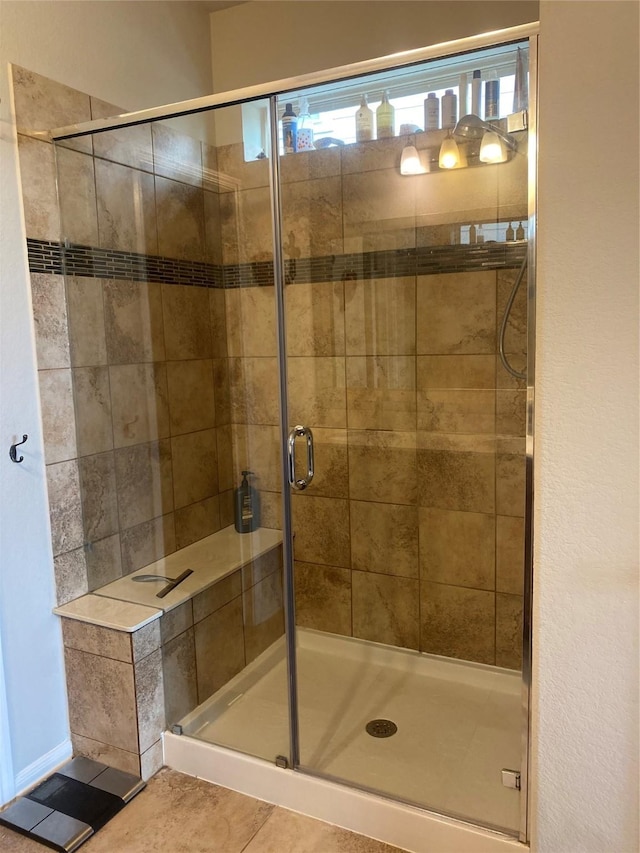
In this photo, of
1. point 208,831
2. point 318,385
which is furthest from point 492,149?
point 208,831

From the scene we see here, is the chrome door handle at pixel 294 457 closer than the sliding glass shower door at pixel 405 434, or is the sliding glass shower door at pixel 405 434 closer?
the chrome door handle at pixel 294 457

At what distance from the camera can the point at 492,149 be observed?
7.25 ft

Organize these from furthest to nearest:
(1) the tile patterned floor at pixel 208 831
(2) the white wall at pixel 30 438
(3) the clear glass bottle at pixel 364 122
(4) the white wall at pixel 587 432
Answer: (3) the clear glass bottle at pixel 364 122, (2) the white wall at pixel 30 438, (1) the tile patterned floor at pixel 208 831, (4) the white wall at pixel 587 432

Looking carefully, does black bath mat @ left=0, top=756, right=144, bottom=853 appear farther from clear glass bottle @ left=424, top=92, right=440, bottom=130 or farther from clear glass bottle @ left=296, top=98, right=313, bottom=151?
clear glass bottle @ left=424, top=92, right=440, bottom=130

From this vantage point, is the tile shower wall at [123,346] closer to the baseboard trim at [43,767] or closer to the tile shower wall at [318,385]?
the tile shower wall at [318,385]

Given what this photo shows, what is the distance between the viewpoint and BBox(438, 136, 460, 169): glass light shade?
2.31m

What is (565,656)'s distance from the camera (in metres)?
1.26

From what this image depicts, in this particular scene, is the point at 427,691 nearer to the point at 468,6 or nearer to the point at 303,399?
the point at 303,399

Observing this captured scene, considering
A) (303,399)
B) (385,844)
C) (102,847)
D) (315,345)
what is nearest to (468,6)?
(315,345)

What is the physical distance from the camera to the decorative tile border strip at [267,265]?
217 centimetres

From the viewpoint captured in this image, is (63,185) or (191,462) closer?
(63,185)

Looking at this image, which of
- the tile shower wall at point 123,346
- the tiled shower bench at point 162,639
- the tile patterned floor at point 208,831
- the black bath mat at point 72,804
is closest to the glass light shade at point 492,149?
the tile shower wall at point 123,346

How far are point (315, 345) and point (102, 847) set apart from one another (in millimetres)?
1772

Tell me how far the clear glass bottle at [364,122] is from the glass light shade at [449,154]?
273 millimetres
